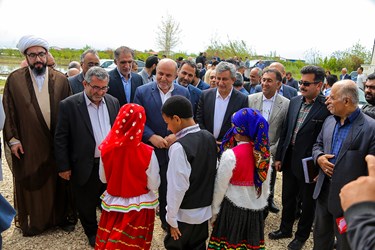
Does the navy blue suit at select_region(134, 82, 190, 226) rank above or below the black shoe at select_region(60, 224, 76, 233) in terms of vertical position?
above

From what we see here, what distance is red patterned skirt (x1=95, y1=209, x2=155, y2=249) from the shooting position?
2.62 metres

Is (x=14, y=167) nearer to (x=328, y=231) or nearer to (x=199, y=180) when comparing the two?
(x=199, y=180)

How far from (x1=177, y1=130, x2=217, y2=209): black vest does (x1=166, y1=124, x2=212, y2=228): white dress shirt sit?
46 millimetres

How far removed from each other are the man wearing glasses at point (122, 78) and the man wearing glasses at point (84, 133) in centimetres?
93

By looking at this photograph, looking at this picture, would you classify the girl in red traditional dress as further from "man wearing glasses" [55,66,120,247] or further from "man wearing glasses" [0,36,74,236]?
"man wearing glasses" [0,36,74,236]

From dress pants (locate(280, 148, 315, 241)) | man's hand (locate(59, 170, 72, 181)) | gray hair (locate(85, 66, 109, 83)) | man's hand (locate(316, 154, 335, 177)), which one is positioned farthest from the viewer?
dress pants (locate(280, 148, 315, 241))

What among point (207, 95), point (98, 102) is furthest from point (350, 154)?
point (98, 102)

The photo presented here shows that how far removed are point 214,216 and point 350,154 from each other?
126 centimetres

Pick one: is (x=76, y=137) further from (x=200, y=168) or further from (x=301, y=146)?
(x=301, y=146)

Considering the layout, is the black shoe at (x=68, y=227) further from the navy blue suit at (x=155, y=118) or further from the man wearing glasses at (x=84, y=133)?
the navy blue suit at (x=155, y=118)

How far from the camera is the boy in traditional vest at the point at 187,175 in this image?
2328 mm

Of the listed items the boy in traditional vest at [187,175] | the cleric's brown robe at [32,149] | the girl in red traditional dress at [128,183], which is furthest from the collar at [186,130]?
the cleric's brown robe at [32,149]

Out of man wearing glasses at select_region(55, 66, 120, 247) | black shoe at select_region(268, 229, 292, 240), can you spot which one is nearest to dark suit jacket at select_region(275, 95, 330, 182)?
black shoe at select_region(268, 229, 292, 240)

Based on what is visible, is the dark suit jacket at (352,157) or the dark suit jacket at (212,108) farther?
the dark suit jacket at (212,108)
